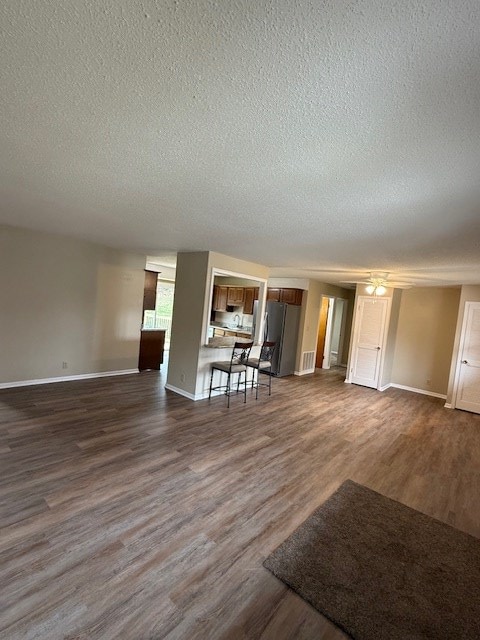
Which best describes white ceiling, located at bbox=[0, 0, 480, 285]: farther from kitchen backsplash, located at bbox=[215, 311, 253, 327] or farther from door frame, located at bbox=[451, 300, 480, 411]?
kitchen backsplash, located at bbox=[215, 311, 253, 327]

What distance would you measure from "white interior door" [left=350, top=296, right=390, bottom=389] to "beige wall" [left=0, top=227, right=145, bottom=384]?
193 inches

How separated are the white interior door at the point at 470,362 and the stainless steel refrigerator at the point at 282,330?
10.9 feet

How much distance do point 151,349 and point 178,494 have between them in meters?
4.50

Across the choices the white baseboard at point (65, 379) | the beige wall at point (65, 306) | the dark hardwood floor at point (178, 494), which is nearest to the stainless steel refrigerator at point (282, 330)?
the dark hardwood floor at point (178, 494)

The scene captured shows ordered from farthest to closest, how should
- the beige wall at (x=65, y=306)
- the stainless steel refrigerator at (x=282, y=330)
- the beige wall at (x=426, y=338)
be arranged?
the stainless steel refrigerator at (x=282, y=330) < the beige wall at (x=426, y=338) < the beige wall at (x=65, y=306)

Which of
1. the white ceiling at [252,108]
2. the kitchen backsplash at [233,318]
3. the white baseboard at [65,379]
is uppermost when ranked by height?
the white ceiling at [252,108]

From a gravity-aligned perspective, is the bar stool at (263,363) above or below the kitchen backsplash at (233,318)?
below

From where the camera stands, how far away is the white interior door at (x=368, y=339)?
6781 mm

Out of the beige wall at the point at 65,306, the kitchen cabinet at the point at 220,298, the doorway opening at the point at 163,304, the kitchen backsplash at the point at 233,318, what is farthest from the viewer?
the doorway opening at the point at 163,304

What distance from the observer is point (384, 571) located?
2.02m

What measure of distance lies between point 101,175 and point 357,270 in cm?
439

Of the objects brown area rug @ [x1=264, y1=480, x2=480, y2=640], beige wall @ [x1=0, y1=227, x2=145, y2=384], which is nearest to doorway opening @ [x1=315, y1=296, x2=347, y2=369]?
beige wall @ [x1=0, y1=227, x2=145, y2=384]

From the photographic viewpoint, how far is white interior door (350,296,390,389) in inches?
267

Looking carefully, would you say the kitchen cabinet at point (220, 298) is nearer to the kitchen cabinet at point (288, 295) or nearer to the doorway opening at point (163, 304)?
the doorway opening at point (163, 304)
